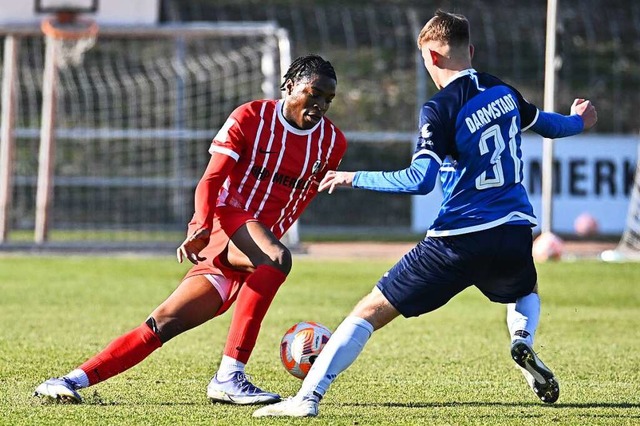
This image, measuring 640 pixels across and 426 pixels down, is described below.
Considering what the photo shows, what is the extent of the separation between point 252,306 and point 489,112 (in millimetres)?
1488

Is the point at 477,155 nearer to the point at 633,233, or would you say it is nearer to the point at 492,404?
the point at 492,404

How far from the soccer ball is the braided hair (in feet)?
4.35

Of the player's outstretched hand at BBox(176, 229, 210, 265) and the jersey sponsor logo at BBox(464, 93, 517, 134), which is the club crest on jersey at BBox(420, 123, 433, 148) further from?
the player's outstretched hand at BBox(176, 229, 210, 265)

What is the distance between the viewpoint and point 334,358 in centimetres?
557

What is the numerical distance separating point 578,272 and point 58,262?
6545 mm

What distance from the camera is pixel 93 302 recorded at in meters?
11.5

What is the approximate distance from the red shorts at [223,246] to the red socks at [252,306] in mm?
157

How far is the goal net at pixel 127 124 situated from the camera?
22703 mm

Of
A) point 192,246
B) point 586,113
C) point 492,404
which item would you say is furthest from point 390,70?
point 192,246

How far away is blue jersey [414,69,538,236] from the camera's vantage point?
552 cm

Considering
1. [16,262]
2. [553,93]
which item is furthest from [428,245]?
[553,93]

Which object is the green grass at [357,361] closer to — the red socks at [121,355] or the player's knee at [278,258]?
the red socks at [121,355]

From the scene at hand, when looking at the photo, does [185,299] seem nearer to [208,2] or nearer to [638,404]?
[638,404]

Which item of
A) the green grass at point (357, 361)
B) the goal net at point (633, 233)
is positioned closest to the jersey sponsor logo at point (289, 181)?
the green grass at point (357, 361)
